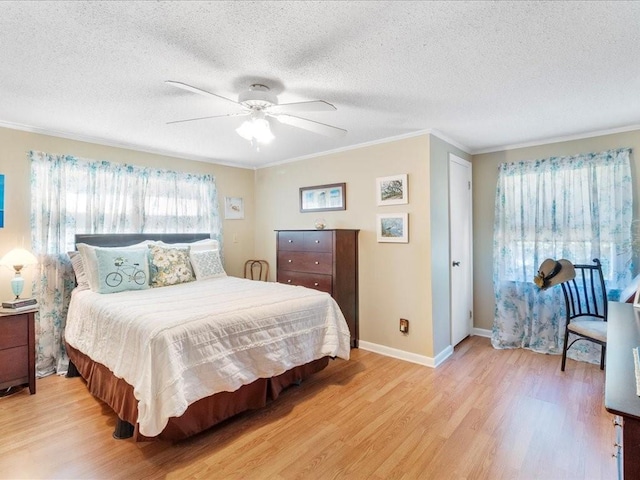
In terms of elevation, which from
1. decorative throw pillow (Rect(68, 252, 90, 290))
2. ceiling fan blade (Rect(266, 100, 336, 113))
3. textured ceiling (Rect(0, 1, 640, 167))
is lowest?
decorative throw pillow (Rect(68, 252, 90, 290))

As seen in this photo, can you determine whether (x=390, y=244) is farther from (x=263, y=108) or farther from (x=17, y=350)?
(x=17, y=350)

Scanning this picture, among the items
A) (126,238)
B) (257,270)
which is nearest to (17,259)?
(126,238)

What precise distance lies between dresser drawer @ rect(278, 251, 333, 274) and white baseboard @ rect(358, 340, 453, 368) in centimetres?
97

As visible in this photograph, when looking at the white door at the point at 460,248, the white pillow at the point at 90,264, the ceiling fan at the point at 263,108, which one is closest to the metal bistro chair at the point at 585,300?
the white door at the point at 460,248

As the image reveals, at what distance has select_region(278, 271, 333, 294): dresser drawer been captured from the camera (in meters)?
3.63

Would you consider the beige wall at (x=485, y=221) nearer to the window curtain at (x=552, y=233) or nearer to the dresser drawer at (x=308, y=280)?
the window curtain at (x=552, y=233)

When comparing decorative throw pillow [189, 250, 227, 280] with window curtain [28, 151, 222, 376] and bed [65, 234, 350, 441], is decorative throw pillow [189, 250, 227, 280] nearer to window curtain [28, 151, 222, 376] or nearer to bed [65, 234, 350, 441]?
bed [65, 234, 350, 441]

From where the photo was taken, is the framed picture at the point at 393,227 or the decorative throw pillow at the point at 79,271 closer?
the decorative throw pillow at the point at 79,271

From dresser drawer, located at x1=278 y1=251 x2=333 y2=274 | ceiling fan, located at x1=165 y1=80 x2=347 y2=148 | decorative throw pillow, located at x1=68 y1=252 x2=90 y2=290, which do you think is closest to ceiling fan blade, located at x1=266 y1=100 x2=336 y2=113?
ceiling fan, located at x1=165 y1=80 x2=347 y2=148

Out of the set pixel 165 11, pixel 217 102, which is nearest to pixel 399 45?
pixel 165 11

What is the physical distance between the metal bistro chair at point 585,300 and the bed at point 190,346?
209cm

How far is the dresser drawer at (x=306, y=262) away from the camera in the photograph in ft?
11.9

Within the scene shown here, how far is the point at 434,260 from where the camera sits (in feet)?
10.9

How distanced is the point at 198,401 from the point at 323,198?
2.66m
